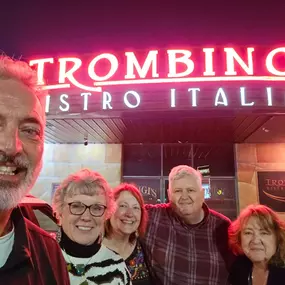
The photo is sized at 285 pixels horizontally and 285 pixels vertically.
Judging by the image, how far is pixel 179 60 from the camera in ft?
22.6

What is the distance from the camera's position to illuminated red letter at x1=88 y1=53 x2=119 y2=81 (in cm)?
676

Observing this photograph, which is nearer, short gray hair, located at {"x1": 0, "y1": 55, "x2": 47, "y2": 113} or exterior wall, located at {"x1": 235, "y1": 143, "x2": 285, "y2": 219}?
short gray hair, located at {"x1": 0, "y1": 55, "x2": 47, "y2": 113}

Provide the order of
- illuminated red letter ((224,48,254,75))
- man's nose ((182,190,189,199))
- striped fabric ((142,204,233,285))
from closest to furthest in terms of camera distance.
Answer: striped fabric ((142,204,233,285))
man's nose ((182,190,189,199))
illuminated red letter ((224,48,254,75))

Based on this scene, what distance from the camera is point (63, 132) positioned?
736cm

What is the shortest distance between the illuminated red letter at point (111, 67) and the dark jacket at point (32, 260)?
5.43 metres

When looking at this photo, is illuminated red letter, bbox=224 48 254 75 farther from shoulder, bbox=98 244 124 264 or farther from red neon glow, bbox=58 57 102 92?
shoulder, bbox=98 244 124 264

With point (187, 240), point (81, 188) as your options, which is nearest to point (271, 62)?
point (187, 240)

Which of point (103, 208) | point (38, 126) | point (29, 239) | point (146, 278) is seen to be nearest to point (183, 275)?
point (146, 278)

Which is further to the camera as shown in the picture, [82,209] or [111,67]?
[111,67]

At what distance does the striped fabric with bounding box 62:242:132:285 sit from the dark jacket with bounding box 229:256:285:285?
126cm

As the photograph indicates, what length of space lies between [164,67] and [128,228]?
178 inches

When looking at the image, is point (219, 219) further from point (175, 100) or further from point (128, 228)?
point (175, 100)

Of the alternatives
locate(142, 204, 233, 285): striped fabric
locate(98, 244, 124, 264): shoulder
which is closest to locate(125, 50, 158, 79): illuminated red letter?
locate(142, 204, 233, 285): striped fabric

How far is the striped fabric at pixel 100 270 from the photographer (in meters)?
2.36
